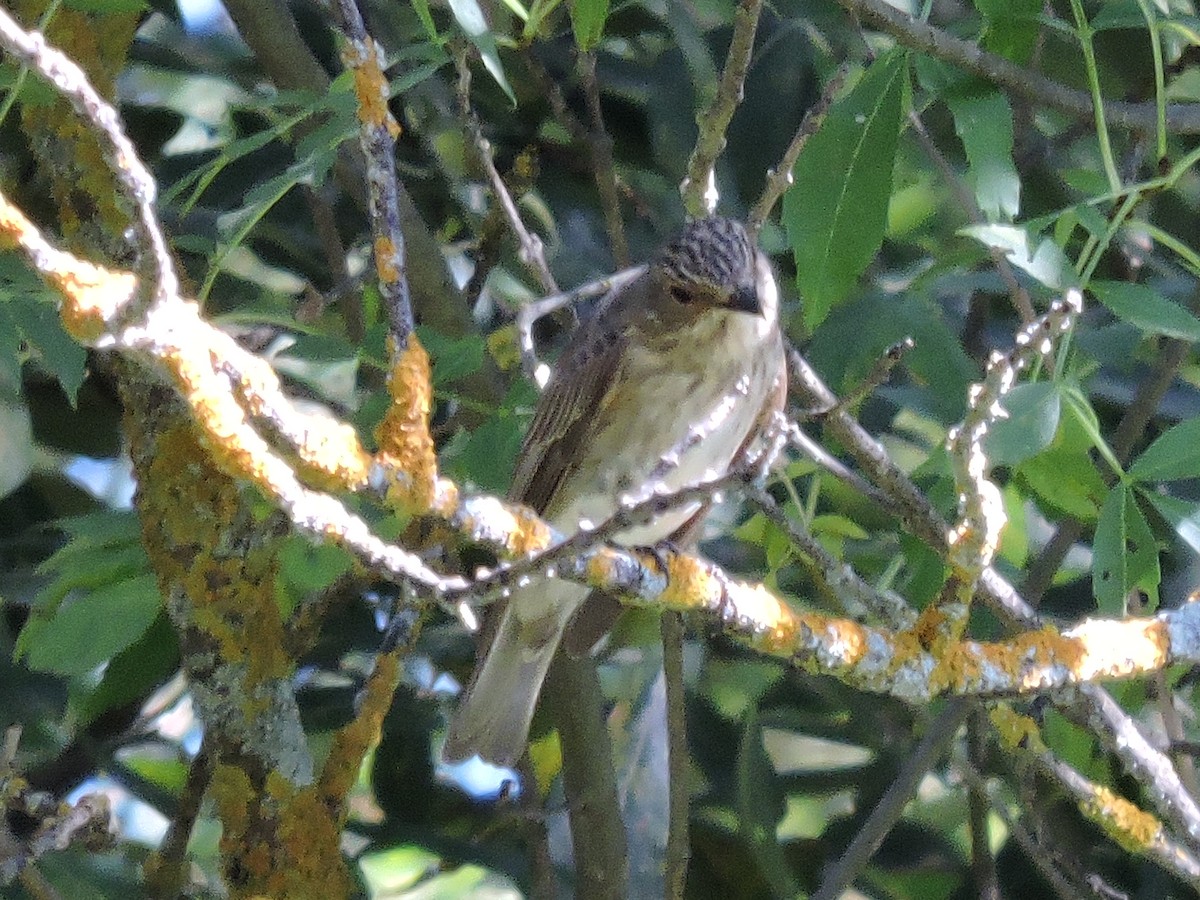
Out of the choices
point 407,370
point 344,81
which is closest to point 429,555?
point 344,81

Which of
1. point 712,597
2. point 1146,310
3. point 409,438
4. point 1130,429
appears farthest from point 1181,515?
point 409,438

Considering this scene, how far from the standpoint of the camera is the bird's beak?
9.77 ft

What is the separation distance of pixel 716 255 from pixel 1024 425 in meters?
1.02

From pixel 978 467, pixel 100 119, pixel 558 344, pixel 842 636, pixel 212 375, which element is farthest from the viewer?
pixel 558 344

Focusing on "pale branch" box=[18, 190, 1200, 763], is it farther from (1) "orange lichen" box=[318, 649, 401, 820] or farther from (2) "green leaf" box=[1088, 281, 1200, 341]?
(1) "orange lichen" box=[318, 649, 401, 820]

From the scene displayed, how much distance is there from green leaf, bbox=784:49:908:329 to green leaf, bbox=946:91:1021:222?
100 mm

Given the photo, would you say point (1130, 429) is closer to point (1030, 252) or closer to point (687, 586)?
point (1030, 252)

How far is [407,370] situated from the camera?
5.09 ft

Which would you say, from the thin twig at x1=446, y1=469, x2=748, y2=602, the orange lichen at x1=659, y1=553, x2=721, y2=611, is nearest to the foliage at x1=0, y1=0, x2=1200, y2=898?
the orange lichen at x1=659, y1=553, x2=721, y2=611

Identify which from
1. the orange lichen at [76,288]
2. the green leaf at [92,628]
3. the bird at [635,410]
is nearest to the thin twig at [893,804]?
the bird at [635,410]

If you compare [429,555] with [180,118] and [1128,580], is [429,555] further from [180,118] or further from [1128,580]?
[180,118]

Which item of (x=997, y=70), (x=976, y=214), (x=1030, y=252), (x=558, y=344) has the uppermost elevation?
(x=997, y=70)

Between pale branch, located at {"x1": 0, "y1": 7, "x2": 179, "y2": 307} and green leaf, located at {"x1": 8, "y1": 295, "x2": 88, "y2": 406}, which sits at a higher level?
pale branch, located at {"x1": 0, "y1": 7, "x2": 179, "y2": 307}

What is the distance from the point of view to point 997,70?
7.84ft
